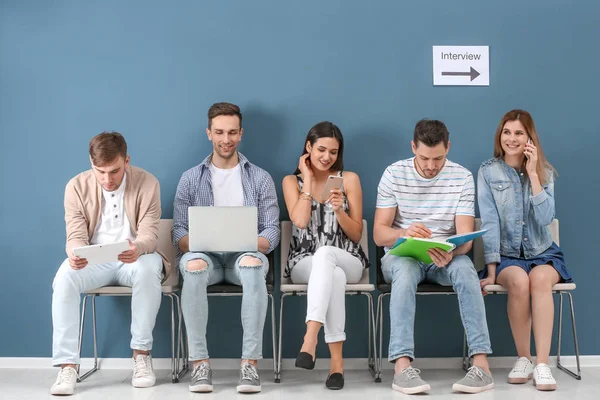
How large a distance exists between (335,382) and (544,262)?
1145mm

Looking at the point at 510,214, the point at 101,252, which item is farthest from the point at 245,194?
the point at 510,214

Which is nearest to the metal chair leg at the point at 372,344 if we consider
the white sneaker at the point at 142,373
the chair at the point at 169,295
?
the chair at the point at 169,295

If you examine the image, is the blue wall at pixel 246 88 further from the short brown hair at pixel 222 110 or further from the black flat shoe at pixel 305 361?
the black flat shoe at pixel 305 361

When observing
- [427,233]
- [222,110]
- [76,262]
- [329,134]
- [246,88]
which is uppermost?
[246,88]

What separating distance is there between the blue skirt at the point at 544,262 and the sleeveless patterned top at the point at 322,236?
642 millimetres

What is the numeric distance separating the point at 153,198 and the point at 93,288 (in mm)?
496

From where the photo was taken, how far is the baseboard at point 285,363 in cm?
363

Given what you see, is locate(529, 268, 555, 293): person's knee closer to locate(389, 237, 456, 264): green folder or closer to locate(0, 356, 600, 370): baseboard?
locate(389, 237, 456, 264): green folder

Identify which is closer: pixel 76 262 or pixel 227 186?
pixel 76 262

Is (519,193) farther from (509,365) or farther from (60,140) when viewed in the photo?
(60,140)

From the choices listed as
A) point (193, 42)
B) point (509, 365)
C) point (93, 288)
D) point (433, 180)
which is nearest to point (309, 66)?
point (193, 42)

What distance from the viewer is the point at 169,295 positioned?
11.1ft

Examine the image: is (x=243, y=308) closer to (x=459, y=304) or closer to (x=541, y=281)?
(x=459, y=304)

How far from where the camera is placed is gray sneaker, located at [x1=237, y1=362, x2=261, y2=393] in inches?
117
